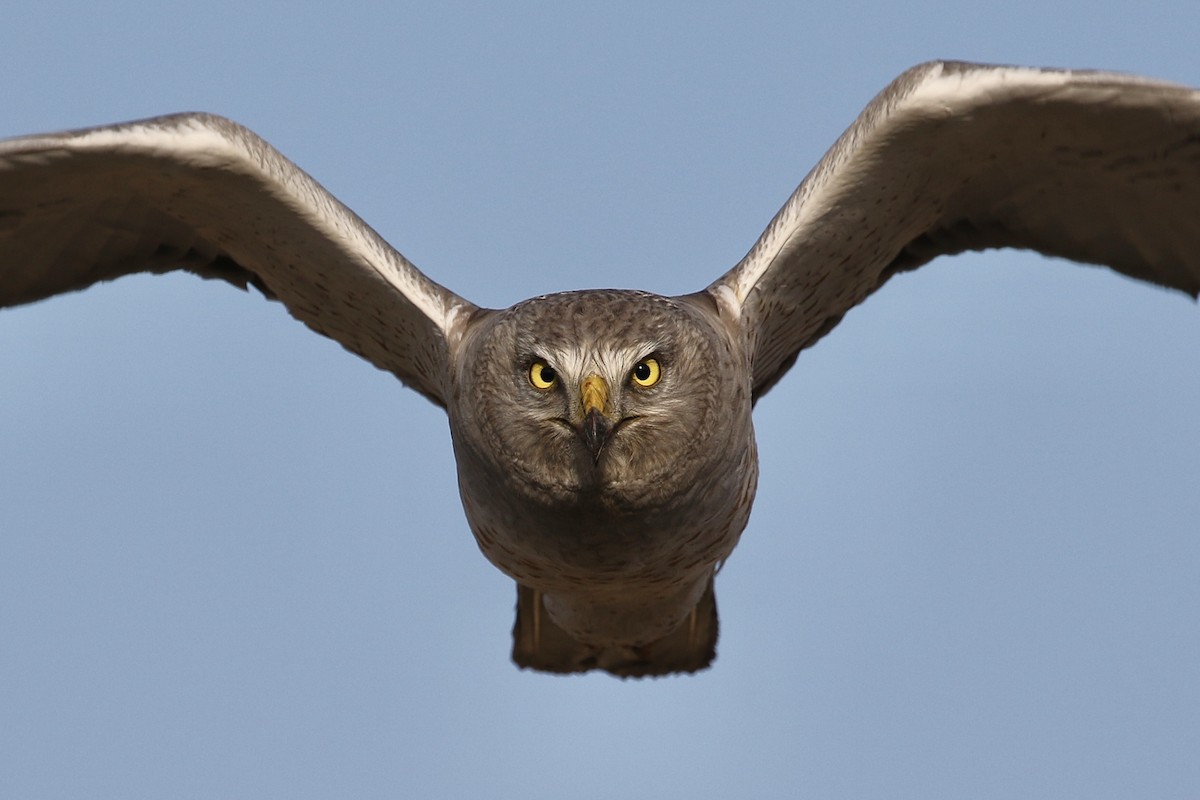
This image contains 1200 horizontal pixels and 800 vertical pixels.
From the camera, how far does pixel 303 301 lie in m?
9.87

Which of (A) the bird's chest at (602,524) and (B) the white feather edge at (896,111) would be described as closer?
(A) the bird's chest at (602,524)

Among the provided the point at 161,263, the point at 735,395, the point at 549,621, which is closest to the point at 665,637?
the point at 549,621

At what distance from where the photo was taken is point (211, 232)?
9586 millimetres

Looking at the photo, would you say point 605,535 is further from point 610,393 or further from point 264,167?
point 264,167

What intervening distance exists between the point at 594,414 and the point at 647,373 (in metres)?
0.43

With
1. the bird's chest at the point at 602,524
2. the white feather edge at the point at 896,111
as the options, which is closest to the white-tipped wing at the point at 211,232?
A: the bird's chest at the point at 602,524

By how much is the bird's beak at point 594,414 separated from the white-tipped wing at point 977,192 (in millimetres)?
1397

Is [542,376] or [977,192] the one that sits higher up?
[977,192]

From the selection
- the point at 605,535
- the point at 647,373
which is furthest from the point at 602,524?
the point at 647,373

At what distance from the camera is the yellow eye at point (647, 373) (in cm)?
793

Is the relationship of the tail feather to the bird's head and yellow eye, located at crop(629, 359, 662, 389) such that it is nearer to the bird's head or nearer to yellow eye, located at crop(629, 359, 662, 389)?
the bird's head

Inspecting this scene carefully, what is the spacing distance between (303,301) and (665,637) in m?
2.58

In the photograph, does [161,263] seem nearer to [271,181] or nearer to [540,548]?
[271,181]

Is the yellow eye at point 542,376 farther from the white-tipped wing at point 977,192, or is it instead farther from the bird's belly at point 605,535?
the white-tipped wing at point 977,192
